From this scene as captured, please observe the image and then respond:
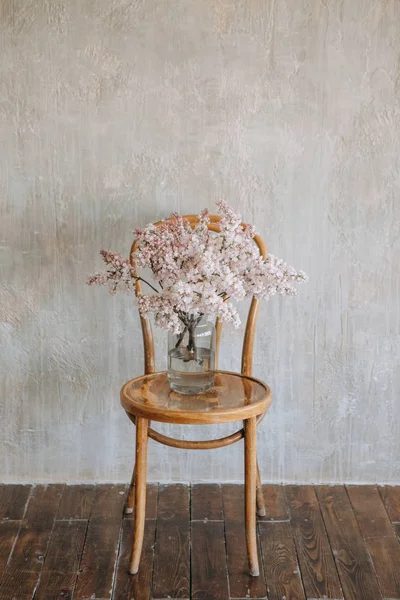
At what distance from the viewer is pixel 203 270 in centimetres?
174

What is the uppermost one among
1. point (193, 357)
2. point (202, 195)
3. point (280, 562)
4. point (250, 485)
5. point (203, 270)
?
point (202, 195)

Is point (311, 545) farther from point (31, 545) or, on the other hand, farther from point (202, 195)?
point (202, 195)

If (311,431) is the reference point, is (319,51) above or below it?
above

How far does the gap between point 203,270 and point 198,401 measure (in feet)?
1.40

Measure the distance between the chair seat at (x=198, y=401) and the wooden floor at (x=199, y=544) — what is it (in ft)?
1.63

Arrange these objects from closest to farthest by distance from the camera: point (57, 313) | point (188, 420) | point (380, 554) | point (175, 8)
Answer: point (188, 420)
point (380, 554)
point (175, 8)
point (57, 313)

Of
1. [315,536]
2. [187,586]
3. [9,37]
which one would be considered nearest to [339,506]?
[315,536]

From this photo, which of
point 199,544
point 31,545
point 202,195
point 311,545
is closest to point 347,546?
point 311,545

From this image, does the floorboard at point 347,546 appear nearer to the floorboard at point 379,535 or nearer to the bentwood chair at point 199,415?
the floorboard at point 379,535

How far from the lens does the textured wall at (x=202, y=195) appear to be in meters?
2.25

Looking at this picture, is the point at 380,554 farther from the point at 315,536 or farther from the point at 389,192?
the point at 389,192

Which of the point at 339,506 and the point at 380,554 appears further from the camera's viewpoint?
the point at 339,506

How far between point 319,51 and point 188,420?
54.0 inches

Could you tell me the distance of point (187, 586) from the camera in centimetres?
188
